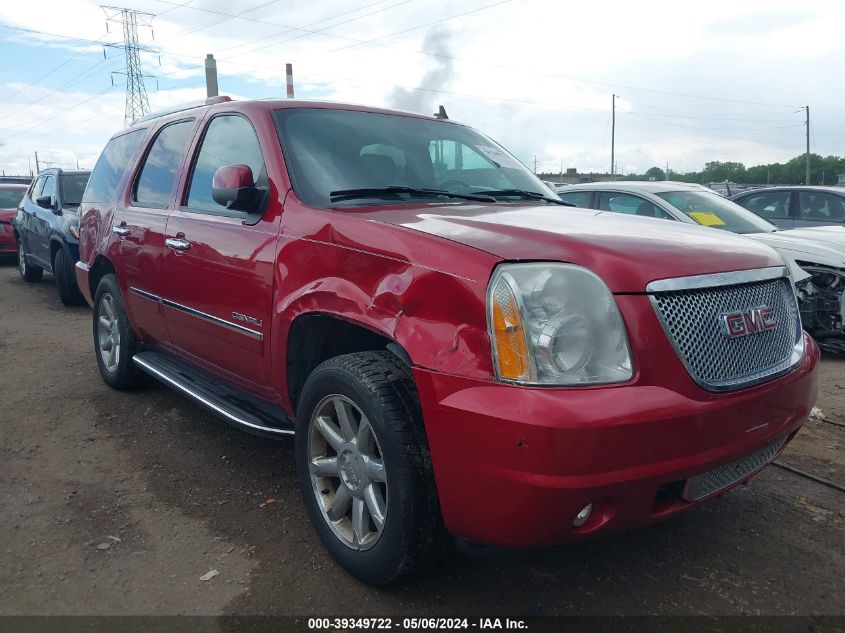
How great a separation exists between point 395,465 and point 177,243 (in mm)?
2025

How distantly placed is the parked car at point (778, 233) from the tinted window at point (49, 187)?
670 cm

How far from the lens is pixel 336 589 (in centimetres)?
255

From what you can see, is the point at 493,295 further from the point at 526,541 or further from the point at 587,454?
the point at 526,541

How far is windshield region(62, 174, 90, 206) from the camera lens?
9156mm

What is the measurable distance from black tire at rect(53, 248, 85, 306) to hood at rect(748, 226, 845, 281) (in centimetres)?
764

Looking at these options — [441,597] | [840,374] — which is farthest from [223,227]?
[840,374]

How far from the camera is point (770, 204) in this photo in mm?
9648

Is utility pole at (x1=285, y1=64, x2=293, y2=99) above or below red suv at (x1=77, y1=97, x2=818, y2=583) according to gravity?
above

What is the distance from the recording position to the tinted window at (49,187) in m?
9.34

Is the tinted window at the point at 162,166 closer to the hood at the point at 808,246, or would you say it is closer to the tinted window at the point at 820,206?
the hood at the point at 808,246

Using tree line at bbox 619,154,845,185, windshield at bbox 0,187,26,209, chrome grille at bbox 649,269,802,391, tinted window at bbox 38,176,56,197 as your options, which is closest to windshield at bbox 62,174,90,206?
tinted window at bbox 38,176,56,197

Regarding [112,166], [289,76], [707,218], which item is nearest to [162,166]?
[112,166]

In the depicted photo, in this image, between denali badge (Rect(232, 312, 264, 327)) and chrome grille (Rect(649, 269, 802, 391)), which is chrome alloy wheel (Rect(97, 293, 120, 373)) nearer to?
denali badge (Rect(232, 312, 264, 327))

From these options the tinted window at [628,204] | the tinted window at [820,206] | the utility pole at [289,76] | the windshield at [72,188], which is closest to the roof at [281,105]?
the tinted window at [628,204]
